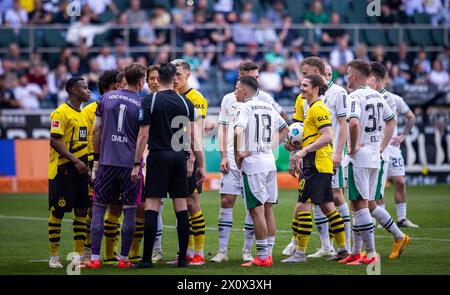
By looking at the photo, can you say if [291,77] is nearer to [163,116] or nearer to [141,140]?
[163,116]

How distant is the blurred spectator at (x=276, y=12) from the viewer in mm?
29102

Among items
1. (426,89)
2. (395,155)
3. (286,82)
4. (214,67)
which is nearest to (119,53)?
(214,67)

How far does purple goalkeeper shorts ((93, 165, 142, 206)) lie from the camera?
11461 millimetres

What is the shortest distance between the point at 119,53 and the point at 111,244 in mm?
15124

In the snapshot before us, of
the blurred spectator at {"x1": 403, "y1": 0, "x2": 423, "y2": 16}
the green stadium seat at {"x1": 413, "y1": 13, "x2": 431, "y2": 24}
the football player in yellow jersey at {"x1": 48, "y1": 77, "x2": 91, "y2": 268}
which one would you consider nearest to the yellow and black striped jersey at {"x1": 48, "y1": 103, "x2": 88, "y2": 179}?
the football player in yellow jersey at {"x1": 48, "y1": 77, "x2": 91, "y2": 268}

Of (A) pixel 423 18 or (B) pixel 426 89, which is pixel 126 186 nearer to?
(B) pixel 426 89

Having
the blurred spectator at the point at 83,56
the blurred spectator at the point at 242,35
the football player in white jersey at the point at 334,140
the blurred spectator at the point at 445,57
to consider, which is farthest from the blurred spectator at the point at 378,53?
the football player in white jersey at the point at 334,140

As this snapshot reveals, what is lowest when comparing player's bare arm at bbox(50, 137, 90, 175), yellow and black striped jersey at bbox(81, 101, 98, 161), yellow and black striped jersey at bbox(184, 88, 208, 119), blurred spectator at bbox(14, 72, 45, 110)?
player's bare arm at bbox(50, 137, 90, 175)

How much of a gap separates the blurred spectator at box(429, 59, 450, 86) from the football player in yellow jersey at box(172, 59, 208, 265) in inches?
703

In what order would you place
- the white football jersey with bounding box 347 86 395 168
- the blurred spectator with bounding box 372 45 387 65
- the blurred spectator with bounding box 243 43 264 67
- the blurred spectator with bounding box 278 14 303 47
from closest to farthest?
the white football jersey with bounding box 347 86 395 168
the blurred spectator with bounding box 243 43 264 67
the blurred spectator with bounding box 372 45 387 65
the blurred spectator with bounding box 278 14 303 47

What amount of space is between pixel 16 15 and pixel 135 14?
Answer: 11.4ft

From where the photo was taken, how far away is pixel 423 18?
99.6ft

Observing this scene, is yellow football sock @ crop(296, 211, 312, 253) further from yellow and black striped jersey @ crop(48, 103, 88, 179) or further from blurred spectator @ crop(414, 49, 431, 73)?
blurred spectator @ crop(414, 49, 431, 73)

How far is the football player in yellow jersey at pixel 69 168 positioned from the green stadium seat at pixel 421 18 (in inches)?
794
